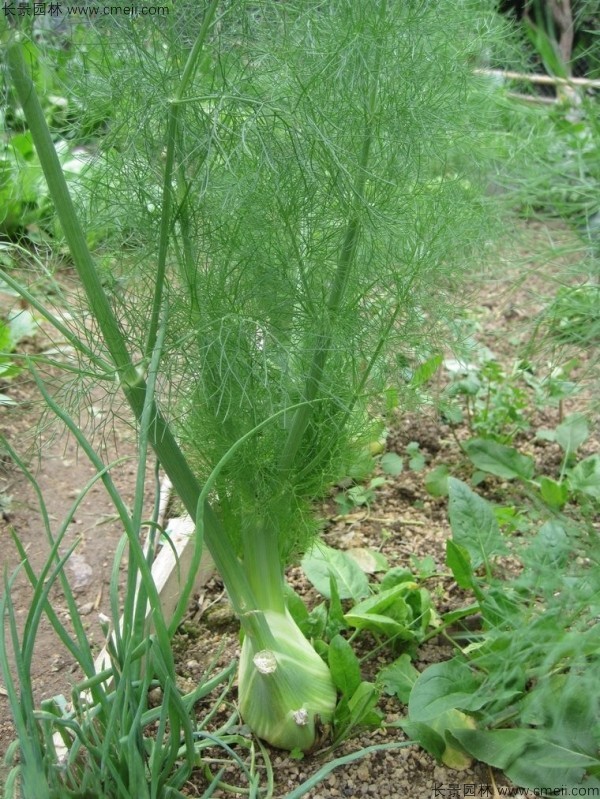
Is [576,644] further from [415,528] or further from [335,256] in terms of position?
[415,528]

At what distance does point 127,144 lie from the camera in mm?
1442

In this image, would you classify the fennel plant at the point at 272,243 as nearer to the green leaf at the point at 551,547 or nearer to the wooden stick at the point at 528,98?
the green leaf at the point at 551,547

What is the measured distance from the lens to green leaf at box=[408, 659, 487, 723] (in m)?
1.52

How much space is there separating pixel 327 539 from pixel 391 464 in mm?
320

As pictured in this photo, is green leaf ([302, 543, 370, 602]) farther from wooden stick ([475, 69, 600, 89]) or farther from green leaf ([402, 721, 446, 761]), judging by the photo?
wooden stick ([475, 69, 600, 89])

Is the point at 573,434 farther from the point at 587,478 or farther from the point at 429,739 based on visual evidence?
the point at 429,739

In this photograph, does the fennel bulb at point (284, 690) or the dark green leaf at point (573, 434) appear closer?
the fennel bulb at point (284, 690)

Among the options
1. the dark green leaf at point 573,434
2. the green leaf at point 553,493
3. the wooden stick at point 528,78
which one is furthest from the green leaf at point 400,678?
the wooden stick at point 528,78

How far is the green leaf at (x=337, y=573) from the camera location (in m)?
1.96

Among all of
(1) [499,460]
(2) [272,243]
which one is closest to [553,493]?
(1) [499,460]

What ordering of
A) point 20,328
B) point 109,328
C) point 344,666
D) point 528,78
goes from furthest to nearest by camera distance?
point 528,78 → point 20,328 → point 344,666 → point 109,328

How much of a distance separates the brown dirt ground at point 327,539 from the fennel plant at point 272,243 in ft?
0.49

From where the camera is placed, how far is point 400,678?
1712 millimetres

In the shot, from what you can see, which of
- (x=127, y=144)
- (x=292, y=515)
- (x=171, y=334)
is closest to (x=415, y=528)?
(x=292, y=515)
